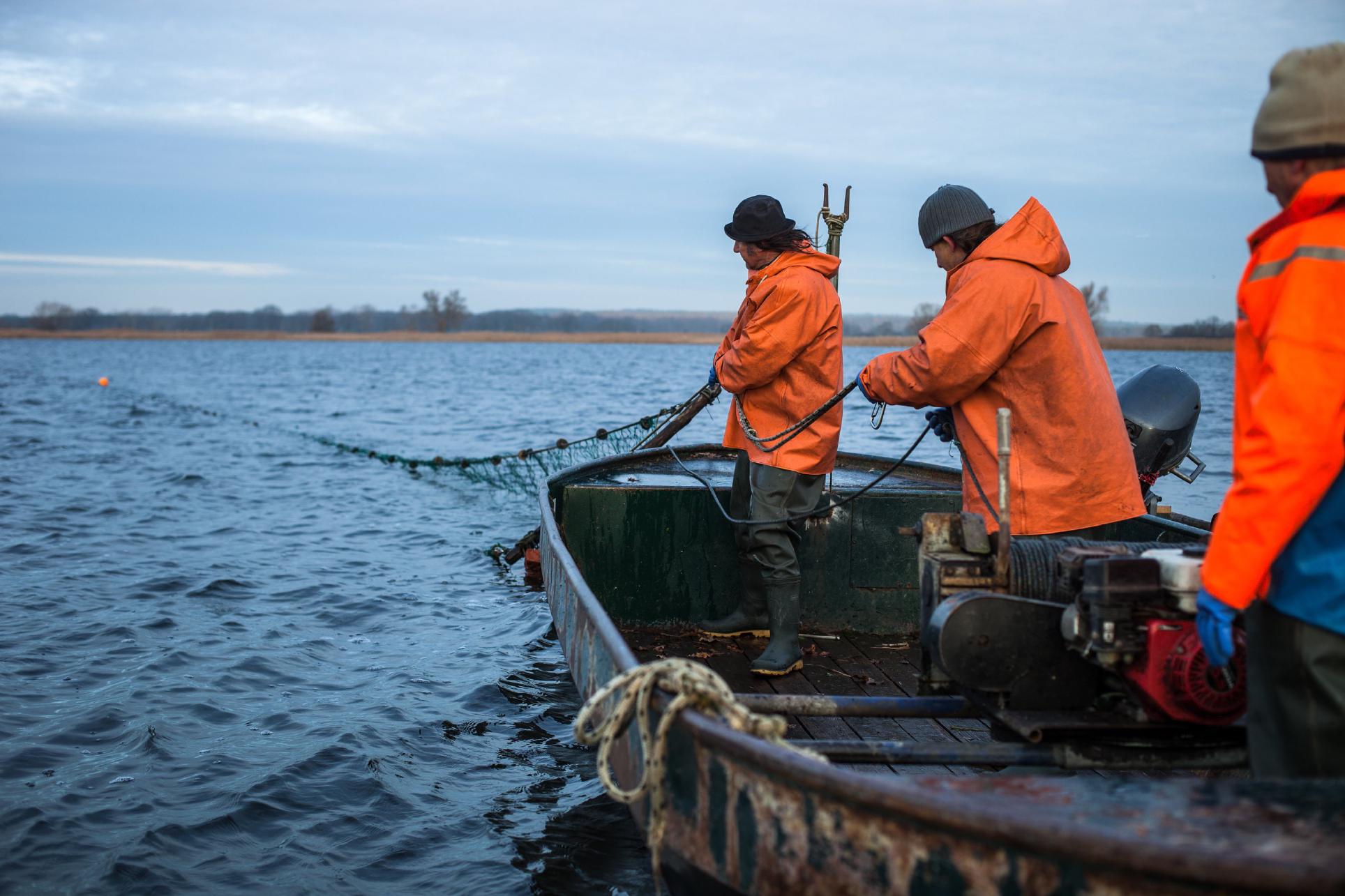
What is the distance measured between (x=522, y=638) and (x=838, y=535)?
3.55 metres

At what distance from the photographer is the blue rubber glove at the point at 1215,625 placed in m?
2.47

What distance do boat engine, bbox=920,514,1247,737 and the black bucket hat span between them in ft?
7.62

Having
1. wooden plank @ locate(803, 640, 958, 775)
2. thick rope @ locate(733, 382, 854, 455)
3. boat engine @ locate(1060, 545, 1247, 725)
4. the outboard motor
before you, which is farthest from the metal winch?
the outboard motor

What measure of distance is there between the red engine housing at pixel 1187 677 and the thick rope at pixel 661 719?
3.08ft

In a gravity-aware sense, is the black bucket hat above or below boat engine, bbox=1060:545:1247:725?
above

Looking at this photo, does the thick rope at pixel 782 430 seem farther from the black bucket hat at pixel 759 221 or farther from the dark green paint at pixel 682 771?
the dark green paint at pixel 682 771

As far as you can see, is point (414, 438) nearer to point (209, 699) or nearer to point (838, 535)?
point (209, 699)

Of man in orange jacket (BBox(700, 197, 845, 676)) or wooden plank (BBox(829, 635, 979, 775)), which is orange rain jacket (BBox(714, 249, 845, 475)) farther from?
wooden plank (BBox(829, 635, 979, 775))

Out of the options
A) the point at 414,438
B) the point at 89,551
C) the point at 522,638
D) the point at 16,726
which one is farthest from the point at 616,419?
the point at 16,726

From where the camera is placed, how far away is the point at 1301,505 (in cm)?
235

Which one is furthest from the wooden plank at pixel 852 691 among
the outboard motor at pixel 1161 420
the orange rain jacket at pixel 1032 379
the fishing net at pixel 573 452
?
the fishing net at pixel 573 452

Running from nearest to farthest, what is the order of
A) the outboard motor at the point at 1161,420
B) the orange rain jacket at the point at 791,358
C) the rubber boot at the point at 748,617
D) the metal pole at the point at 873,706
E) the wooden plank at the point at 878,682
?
1. the metal pole at the point at 873,706
2. the wooden plank at the point at 878,682
3. the orange rain jacket at the point at 791,358
4. the rubber boot at the point at 748,617
5. the outboard motor at the point at 1161,420

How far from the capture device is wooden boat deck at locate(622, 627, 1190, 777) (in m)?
4.92

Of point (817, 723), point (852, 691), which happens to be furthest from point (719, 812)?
point (852, 691)
